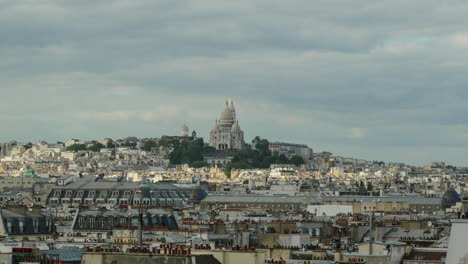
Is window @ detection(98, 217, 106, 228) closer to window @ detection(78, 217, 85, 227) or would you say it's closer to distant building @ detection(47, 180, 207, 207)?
window @ detection(78, 217, 85, 227)

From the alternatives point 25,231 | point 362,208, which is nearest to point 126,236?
point 25,231

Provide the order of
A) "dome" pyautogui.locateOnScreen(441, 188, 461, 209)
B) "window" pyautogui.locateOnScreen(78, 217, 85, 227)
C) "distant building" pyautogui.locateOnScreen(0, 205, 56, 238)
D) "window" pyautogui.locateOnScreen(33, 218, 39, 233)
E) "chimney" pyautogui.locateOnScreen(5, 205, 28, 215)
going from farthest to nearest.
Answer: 1. "dome" pyautogui.locateOnScreen(441, 188, 461, 209)
2. "window" pyautogui.locateOnScreen(78, 217, 85, 227)
3. "chimney" pyautogui.locateOnScreen(5, 205, 28, 215)
4. "window" pyautogui.locateOnScreen(33, 218, 39, 233)
5. "distant building" pyautogui.locateOnScreen(0, 205, 56, 238)

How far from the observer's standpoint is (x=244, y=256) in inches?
1158

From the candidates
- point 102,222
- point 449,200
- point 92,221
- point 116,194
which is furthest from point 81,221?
point 116,194

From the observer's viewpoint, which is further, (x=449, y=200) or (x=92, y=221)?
(x=449, y=200)

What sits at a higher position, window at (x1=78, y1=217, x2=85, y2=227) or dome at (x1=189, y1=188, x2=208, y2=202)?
dome at (x1=189, y1=188, x2=208, y2=202)

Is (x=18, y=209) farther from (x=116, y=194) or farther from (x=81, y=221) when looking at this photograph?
(x=116, y=194)

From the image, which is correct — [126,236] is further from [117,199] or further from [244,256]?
[117,199]

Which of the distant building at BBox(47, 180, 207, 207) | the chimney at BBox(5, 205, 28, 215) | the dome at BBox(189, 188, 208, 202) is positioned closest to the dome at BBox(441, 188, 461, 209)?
the distant building at BBox(47, 180, 207, 207)

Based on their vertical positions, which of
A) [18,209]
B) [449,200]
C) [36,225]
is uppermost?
[449,200]

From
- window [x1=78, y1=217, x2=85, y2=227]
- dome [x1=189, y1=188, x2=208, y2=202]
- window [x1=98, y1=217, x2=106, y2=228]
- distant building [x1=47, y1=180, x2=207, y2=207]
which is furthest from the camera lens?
dome [x1=189, y1=188, x2=208, y2=202]

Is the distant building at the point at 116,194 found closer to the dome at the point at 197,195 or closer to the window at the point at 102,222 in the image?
the dome at the point at 197,195

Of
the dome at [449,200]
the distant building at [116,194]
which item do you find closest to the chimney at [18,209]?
the distant building at [116,194]

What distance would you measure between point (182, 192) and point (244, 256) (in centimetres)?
10634
